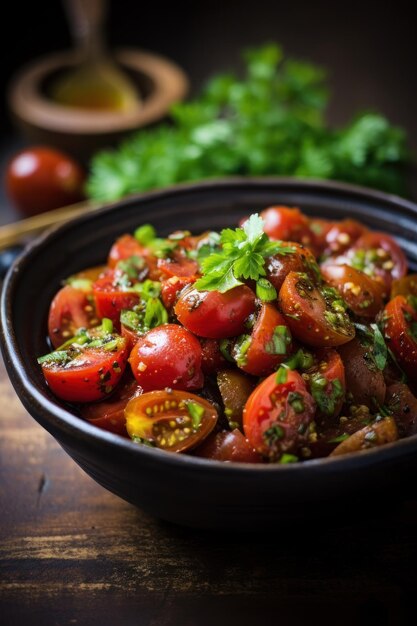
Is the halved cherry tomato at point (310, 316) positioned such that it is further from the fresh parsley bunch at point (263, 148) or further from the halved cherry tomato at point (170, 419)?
the fresh parsley bunch at point (263, 148)

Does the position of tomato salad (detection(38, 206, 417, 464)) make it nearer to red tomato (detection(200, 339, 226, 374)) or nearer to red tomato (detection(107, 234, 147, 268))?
red tomato (detection(200, 339, 226, 374))

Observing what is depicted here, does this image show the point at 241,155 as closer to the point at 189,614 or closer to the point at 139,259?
the point at 139,259

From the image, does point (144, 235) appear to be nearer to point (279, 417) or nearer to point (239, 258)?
point (239, 258)

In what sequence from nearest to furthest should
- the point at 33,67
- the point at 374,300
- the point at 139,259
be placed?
the point at 374,300, the point at 139,259, the point at 33,67

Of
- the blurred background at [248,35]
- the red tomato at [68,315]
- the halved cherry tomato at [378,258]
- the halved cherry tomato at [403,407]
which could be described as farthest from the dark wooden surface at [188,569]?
the blurred background at [248,35]

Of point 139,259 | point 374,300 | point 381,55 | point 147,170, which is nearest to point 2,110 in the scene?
point 147,170

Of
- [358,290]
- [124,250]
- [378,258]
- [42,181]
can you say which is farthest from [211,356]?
[42,181]

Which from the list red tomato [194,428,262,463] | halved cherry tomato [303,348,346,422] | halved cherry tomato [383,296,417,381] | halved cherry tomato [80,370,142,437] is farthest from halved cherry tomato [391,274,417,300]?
halved cherry tomato [80,370,142,437]
